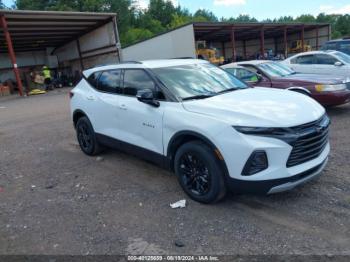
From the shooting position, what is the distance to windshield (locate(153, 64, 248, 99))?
4246 mm

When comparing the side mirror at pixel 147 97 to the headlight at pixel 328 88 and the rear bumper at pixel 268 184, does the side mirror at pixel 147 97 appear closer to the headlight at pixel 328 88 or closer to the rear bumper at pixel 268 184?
the rear bumper at pixel 268 184

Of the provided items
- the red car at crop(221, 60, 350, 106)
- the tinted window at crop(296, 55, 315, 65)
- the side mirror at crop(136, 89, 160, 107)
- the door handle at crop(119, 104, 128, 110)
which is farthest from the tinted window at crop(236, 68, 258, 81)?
the side mirror at crop(136, 89, 160, 107)

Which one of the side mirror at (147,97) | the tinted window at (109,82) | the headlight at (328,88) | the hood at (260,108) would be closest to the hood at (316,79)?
the headlight at (328,88)

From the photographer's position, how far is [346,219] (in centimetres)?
334

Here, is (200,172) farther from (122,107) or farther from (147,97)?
(122,107)

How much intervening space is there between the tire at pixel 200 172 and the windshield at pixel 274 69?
5513 millimetres

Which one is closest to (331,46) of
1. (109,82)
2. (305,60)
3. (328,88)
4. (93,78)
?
(305,60)

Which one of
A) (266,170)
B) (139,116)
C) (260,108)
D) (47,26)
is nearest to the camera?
(266,170)

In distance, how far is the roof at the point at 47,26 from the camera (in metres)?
20.8

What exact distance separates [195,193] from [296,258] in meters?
1.43

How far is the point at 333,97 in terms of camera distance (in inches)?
298

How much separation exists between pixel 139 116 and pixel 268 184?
203 centimetres

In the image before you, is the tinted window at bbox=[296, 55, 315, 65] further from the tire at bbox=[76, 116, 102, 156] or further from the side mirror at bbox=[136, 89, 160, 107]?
the side mirror at bbox=[136, 89, 160, 107]

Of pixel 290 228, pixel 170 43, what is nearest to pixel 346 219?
pixel 290 228
